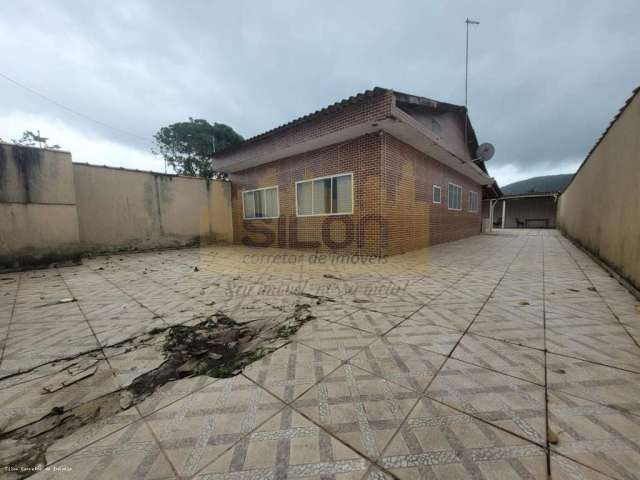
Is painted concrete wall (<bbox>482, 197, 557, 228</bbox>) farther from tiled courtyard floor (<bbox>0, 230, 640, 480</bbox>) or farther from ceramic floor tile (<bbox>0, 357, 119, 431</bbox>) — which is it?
ceramic floor tile (<bbox>0, 357, 119, 431</bbox>)

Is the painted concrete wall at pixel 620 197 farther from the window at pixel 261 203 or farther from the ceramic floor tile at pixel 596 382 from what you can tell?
the window at pixel 261 203

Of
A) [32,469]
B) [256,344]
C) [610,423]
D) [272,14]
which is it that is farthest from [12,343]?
[272,14]

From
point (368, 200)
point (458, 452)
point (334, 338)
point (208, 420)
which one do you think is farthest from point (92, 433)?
point (368, 200)

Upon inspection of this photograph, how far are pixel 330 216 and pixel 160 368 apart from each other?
6.19 metres

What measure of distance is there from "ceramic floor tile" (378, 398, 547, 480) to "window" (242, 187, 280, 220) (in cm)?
851

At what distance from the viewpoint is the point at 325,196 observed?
25.1 feet

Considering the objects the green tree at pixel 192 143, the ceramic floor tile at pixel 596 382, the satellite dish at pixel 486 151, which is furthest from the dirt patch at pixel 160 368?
the green tree at pixel 192 143

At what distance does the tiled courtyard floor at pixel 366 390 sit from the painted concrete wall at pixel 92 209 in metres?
4.56

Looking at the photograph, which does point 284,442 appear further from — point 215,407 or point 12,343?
point 12,343

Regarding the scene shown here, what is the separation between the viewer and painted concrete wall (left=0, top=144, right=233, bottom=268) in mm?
6164

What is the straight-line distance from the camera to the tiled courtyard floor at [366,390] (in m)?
1.07

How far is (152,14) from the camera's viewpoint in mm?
8672

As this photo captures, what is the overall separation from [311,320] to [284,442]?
4.89 ft

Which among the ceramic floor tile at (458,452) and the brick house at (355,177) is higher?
the brick house at (355,177)
